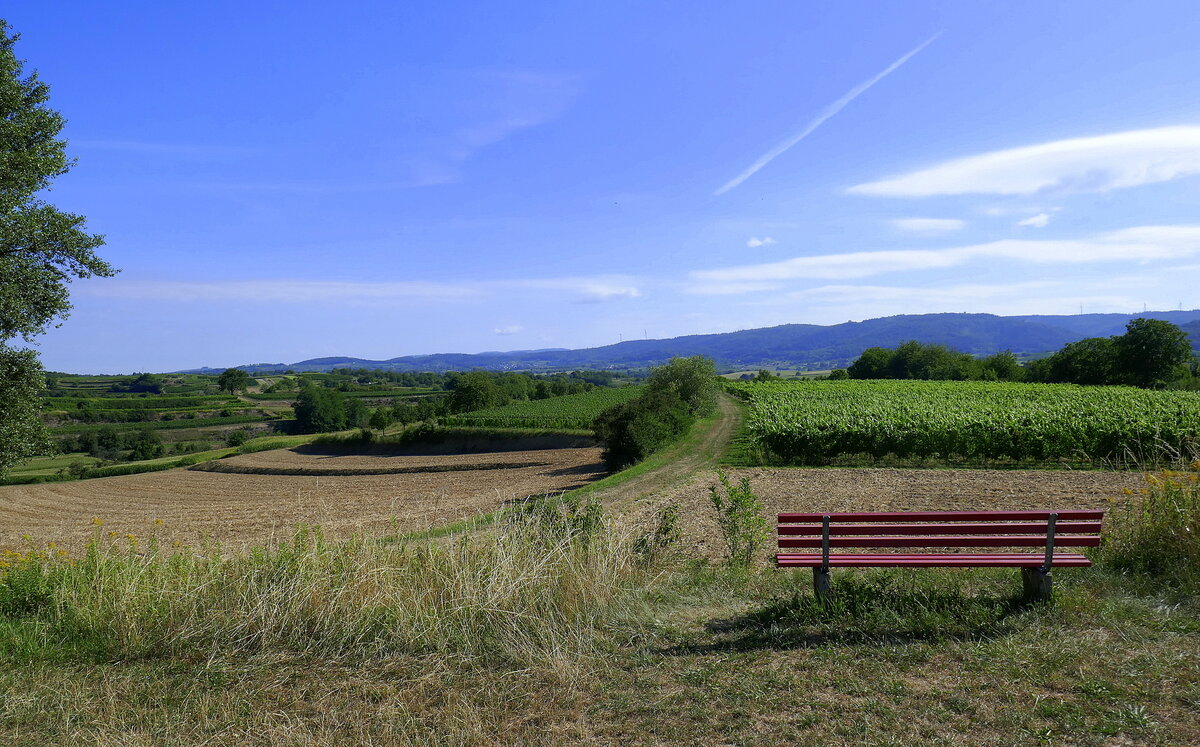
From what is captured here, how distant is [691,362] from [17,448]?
107 ft

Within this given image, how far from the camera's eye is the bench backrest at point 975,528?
233 inches

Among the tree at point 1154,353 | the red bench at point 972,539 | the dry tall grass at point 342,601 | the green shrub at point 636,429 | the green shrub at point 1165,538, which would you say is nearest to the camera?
the dry tall grass at point 342,601

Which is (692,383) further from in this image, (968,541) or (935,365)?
(935,365)

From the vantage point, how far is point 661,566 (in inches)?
316

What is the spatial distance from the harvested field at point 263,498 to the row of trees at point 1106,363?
188ft

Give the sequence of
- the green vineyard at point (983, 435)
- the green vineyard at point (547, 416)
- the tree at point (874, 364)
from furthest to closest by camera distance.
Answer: the tree at point (874, 364) → the green vineyard at point (547, 416) → the green vineyard at point (983, 435)

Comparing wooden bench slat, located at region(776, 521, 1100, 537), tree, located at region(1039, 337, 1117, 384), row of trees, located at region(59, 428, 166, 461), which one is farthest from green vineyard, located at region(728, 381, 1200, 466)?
row of trees, located at region(59, 428, 166, 461)

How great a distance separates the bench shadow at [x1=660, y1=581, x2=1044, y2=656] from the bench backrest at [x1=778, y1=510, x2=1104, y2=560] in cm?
48

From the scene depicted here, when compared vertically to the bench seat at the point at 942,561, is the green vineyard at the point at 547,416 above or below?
below

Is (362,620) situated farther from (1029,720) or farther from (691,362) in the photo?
(691,362)

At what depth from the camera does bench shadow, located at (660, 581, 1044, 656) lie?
5.31m

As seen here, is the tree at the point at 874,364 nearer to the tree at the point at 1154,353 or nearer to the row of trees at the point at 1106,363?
the row of trees at the point at 1106,363

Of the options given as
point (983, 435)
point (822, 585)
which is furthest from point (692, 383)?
point (822, 585)

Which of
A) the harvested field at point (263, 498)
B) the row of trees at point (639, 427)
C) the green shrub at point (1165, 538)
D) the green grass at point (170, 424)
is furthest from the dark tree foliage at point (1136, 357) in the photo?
the green grass at point (170, 424)
